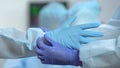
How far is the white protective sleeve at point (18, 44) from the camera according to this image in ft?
2.93

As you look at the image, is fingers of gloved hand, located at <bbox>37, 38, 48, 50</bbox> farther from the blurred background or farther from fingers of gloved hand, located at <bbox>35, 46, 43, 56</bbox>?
the blurred background

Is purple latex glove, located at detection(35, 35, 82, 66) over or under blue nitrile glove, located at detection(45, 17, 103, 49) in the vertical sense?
under

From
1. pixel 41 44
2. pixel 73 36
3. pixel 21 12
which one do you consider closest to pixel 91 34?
→ pixel 73 36

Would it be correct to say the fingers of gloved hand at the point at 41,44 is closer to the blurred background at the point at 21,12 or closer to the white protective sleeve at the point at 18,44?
the white protective sleeve at the point at 18,44

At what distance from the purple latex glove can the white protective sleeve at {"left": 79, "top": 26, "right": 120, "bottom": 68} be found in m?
0.03

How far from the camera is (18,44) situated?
2.93 feet

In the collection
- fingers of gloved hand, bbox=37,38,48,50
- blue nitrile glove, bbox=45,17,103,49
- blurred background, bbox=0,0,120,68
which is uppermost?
blue nitrile glove, bbox=45,17,103,49

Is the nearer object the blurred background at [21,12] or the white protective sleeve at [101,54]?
the white protective sleeve at [101,54]

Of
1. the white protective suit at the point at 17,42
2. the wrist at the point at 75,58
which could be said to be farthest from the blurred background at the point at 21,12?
the wrist at the point at 75,58

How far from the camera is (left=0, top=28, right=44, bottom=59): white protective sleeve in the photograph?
894 millimetres

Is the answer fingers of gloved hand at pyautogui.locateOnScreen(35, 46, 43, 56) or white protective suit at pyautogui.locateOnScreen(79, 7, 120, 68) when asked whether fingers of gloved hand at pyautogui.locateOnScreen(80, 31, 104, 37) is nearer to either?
white protective suit at pyautogui.locateOnScreen(79, 7, 120, 68)

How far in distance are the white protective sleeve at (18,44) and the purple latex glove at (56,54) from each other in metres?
0.06

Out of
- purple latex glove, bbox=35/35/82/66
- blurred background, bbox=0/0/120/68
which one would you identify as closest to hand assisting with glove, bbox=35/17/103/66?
purple latex glove, bbox=35/35/82/66

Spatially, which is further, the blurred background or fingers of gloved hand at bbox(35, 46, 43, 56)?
the blurred background
